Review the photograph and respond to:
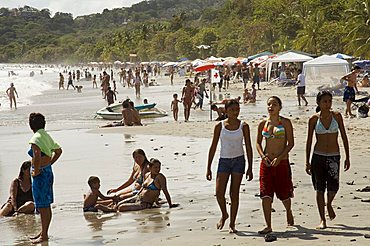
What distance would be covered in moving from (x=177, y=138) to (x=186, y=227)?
893 centimetres

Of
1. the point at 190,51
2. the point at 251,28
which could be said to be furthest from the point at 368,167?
the point at 190,51

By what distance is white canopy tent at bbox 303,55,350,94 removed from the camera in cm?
2777

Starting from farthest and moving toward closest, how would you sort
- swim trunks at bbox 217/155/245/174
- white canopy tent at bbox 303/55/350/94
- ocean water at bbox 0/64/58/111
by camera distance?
ocean water at bbox 0/64/58/111, white canopy tent at bbox 303/55/350/94, swim trunks at bbox 217/155/245/174

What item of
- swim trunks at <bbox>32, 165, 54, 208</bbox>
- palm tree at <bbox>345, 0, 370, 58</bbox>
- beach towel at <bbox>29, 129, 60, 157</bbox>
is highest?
palm tree at <bbox>345, 0, 370, 58</bbox>

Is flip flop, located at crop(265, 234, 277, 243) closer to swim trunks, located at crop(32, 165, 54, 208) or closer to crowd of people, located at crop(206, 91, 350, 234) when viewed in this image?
crowd of people, located at crop(206, 91, 350, 234)

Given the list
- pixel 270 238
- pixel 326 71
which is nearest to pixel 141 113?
pixel 326 71

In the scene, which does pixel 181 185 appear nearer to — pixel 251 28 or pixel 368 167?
pixel 368 167

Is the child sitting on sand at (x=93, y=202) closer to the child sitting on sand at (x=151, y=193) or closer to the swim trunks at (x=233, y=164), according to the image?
the child sitting on sand at (x=151, y=193)

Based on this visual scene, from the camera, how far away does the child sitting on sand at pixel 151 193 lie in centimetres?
863

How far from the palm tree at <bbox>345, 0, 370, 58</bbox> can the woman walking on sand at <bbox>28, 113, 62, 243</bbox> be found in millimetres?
36509

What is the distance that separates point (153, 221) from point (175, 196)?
1547mm

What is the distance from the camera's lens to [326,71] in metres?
28.0

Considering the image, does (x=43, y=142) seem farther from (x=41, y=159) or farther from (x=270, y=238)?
(x=270, y=238)

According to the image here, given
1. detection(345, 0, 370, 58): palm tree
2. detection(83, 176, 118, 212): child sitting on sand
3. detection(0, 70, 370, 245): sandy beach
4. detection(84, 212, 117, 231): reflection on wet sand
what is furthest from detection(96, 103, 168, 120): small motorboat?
detection(345, 0, 370, 58): palm tree
